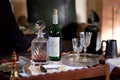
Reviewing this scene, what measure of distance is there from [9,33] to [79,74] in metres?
1.06

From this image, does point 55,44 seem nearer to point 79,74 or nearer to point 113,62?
point 79,74

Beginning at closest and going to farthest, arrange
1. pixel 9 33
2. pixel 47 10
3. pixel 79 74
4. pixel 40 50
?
pixel 79 74 < pixel 40 50 < pixel 9 33 < pixel 47 10

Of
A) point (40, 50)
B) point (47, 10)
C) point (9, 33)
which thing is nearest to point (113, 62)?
point (40, 50)

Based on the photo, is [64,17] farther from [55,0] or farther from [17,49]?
[17,49]

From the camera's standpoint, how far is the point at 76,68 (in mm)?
1635

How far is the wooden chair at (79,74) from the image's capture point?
1.53m

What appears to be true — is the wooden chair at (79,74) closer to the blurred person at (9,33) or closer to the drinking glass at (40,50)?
the drinking glass at (40,50)

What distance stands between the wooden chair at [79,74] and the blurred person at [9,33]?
1029 mm

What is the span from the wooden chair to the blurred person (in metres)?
1.03

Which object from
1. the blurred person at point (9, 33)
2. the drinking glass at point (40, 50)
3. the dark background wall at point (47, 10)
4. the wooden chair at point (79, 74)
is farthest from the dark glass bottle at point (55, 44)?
the dark background wall at point (47, 10)

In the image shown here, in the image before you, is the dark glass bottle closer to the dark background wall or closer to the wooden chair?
the wooden chair

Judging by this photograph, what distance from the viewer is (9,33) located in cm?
250

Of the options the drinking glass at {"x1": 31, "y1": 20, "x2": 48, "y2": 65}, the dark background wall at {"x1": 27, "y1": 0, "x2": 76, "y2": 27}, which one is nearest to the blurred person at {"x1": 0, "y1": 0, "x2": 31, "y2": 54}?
the drinking glass at {"x1": 31, "y1": 20, "x2": 48, "y2": 65}

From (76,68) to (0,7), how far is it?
1101 mm
